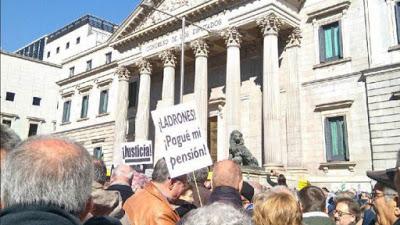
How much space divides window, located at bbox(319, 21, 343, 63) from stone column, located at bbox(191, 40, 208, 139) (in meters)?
6.52

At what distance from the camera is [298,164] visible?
21312 millimetres

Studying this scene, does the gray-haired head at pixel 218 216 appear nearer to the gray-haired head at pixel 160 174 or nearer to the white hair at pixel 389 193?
the gray-haired head at pixel 160 174

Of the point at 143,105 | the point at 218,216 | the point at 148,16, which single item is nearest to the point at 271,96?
the point at 143,105

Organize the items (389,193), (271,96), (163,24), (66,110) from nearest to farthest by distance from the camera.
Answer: (389,193)
(271,96)
(163,24)
(66,110)

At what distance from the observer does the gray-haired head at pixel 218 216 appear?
2.42m

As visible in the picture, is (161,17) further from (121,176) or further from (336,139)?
(121,176)

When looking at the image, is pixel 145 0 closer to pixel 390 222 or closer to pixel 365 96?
pixel 365 96

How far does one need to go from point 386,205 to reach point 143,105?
80.6ft

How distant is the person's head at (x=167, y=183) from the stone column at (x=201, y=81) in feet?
60.2

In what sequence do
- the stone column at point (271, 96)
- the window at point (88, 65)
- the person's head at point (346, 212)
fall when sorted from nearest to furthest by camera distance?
1. the person's head at point (346, 212)
2. the stone column at point (271, 96)
3. the window at point (88, 65)

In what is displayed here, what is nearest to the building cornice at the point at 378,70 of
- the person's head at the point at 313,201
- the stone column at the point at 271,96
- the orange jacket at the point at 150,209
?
the stone column at the point at 271,96

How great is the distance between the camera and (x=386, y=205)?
157 inches

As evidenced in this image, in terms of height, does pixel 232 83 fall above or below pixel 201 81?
below

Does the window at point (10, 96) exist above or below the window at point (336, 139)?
above
